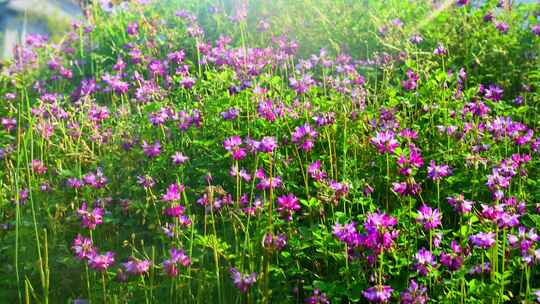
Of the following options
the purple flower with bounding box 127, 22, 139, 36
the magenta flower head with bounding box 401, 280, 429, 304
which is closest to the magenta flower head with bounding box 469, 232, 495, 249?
the magenta flower head with bounding box 401, 280, 429, 304

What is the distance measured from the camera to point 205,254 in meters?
2.76

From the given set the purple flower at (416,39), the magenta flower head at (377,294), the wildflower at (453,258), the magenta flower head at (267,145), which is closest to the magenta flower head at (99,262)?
the magenta flower head at (267,145)

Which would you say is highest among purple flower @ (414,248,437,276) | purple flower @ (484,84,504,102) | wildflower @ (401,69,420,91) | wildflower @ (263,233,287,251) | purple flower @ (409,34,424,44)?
purple flower @ (409,34,424,44)

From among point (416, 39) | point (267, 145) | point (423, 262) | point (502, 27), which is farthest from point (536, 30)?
point (423, 262)

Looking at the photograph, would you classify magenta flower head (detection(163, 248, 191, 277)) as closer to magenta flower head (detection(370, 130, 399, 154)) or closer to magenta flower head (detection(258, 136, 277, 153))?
magenta flower head (detection(258, 136, 277, 153))

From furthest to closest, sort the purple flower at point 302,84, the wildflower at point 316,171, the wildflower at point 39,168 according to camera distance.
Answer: the purple flower at point 302,84 → the wildflower at point 39,168 → the wildflower at point 316,171

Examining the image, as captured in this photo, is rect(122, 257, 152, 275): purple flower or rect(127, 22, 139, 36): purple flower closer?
rect(122, 257, 152, 275): purple flower

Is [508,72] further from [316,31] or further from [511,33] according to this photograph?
[316,31]

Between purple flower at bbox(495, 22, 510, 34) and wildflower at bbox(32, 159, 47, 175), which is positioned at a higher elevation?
purple flower at bbox(495, 22, 510, 34)

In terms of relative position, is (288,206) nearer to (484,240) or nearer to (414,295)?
(414,295)

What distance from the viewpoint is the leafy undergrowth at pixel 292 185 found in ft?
8.28

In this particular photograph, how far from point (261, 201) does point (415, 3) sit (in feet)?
10.5

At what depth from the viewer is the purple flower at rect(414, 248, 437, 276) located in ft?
8.09

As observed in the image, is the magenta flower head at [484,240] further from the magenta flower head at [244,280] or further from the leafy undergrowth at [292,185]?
the magenta flower head at [244,280]
